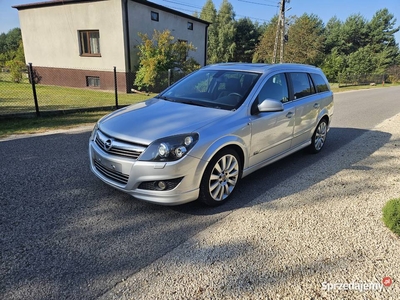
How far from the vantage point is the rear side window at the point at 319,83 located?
5382 millimetres

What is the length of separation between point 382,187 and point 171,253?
3.33m

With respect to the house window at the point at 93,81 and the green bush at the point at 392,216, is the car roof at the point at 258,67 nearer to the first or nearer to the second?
the green bush at the point at 392,216

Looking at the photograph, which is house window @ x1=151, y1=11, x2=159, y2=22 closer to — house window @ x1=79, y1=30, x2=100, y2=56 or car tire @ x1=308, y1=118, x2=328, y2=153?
house window @ x1=79, y1=30, x2=100, y2=56

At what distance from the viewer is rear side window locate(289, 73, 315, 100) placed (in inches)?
183

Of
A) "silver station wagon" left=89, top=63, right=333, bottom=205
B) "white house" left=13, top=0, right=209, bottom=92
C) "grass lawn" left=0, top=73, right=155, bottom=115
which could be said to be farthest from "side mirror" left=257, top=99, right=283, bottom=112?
"white house" left=13, top=0, right=209, bottom=92

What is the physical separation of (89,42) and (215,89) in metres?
16.6

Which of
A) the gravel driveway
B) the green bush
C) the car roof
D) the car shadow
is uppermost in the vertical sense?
the car roof

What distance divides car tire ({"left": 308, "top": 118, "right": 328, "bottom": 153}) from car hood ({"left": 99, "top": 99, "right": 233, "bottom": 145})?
2.70 metres

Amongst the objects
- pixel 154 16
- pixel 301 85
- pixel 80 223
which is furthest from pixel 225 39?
pixel 80 223

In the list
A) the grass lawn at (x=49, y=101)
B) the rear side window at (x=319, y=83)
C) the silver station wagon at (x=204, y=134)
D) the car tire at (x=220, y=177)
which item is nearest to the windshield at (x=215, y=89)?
the silver station wagon at (x=204, y=134)

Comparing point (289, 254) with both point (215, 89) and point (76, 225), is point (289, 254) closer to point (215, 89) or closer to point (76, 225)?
point (76, 225)

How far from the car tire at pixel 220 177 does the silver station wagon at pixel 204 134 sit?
0.04 feet

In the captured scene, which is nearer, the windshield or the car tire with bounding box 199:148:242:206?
the car tire with bounding box 199:148:242:206

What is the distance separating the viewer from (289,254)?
2590 mm
